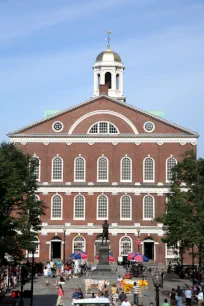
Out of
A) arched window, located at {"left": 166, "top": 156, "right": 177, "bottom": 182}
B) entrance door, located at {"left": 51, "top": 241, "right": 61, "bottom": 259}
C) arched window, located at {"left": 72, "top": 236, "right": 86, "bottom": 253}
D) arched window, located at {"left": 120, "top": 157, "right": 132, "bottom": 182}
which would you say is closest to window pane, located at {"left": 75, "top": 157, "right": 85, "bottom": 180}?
arched window, located at {"left": 120, "top": 157, "right": 132, "bottom": 182}

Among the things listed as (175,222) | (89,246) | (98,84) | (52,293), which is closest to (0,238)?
(52,293)

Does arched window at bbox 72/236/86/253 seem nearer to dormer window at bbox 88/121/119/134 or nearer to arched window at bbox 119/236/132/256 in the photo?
arched window at bbox 119/236/132/256

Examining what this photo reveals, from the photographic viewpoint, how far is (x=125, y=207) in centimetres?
8450

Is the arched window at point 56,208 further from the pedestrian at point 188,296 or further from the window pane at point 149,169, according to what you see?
the pedestrian at point 188,296

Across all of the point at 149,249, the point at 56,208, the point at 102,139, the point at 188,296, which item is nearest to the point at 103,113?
the point at 102,139

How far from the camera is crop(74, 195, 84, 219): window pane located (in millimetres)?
84562

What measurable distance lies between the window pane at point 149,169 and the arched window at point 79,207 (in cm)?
744

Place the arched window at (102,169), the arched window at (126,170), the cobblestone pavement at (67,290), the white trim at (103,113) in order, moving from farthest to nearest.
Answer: the white trim at (103,113) → the arched window at (102,169) → the arched window at (126,170) → the cobblestone pavement at (67,290)

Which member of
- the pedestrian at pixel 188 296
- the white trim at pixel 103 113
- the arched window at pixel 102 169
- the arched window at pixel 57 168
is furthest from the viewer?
the white trim at pixel 103 113

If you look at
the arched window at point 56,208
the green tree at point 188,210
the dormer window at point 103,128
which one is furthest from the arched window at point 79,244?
the green tree at point 188,210

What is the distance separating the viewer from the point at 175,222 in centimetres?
6159

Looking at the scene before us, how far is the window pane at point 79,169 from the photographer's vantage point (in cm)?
8512

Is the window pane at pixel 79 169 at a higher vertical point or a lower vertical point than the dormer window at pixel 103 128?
lower

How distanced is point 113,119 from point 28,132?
9.57 meters
